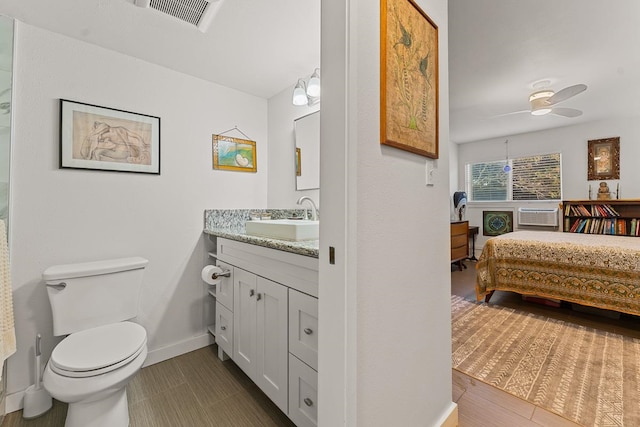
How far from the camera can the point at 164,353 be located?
2035 mm

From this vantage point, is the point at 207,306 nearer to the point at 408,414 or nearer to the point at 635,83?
the point at 408,414

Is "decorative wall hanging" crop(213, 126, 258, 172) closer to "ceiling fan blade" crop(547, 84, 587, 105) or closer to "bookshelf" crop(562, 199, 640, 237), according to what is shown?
"ceiling fan blade" crop(547, 84, 587, 105)

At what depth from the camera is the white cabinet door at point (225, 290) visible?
1.85 m

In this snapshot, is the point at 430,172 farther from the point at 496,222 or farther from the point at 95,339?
the point at 496,222

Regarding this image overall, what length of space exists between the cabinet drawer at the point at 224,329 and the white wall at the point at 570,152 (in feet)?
16.9

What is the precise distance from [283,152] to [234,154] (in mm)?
432

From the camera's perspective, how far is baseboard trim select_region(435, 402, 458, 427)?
1.28 meters

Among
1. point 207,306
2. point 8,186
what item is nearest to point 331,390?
point 207,306

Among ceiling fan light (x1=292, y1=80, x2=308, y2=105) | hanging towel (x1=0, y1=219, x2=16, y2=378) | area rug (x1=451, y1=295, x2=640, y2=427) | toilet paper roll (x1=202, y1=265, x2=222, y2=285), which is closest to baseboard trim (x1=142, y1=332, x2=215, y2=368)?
toilet paper roll (x1=202, y1=265, x2=222, y2=285)

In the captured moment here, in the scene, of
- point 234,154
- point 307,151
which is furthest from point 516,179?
point 234,154

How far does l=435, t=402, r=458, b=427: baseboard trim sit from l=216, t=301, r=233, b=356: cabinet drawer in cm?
128

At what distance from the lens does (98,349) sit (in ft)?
4.39

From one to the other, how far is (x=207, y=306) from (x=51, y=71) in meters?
1.88

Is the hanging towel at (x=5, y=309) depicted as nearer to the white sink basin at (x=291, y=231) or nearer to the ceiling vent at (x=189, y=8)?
the white sink basin at (x=291, y=231)
